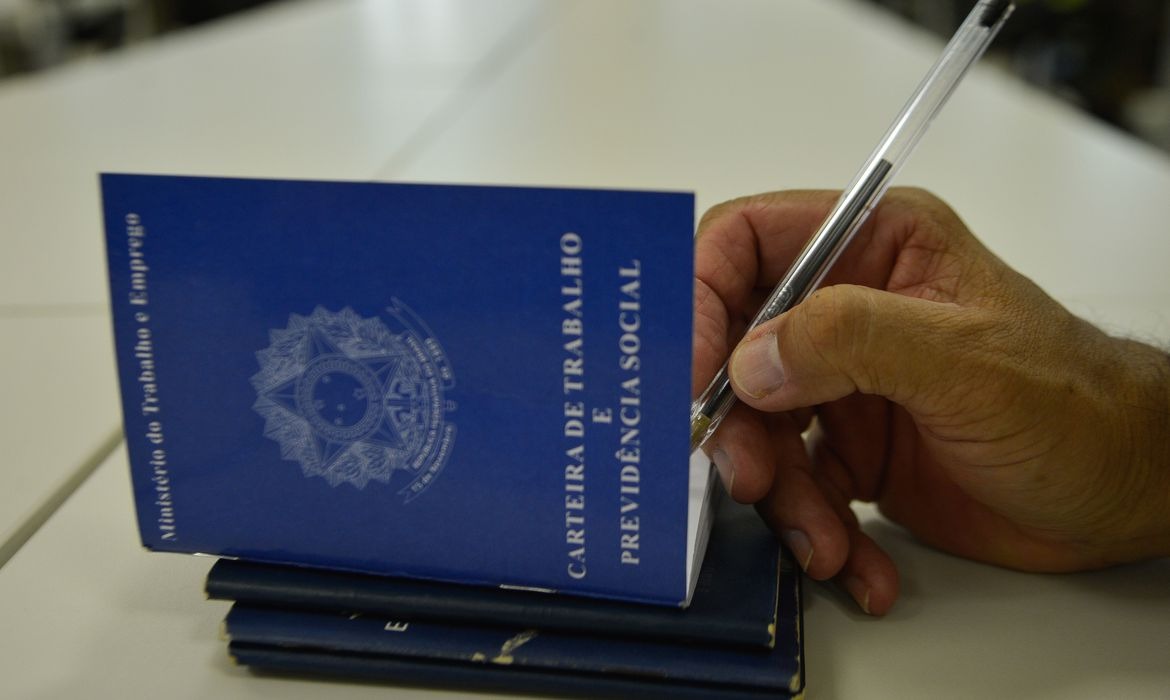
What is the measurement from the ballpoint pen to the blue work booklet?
13 centimetres

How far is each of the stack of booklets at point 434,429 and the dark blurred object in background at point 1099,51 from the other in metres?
4.07

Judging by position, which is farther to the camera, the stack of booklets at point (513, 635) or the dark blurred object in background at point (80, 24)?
the dark blurred object in background at point (80, 24)

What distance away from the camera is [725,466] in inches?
26.8

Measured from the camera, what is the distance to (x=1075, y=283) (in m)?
1.21

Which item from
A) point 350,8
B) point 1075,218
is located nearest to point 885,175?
point 1075,218

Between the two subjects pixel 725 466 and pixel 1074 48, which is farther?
pixel 1074 48

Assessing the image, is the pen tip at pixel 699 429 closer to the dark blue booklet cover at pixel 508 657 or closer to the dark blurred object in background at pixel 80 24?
the dark blue booklet cover at pixel 508 657

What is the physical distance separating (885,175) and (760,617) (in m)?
0.29

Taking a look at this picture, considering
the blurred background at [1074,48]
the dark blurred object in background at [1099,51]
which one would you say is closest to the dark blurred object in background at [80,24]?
the blurred background at [1074,48]

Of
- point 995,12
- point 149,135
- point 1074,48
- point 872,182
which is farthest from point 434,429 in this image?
point 1074,48

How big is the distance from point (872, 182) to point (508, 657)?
37cm

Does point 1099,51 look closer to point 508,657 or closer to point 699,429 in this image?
point 699,429

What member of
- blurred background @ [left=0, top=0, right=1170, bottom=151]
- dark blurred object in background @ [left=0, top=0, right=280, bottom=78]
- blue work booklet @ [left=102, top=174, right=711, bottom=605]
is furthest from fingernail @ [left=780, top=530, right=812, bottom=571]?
dark blurred object in background @ [left=0, top=0, right=280, bottom=78]

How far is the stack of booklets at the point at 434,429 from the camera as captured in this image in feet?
1.69
